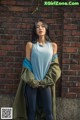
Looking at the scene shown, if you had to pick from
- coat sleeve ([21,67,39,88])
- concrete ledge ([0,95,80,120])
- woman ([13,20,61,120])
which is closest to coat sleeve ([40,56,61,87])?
woman ([13,20,61,120])

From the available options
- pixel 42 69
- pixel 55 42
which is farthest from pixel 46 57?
pixel 55 42

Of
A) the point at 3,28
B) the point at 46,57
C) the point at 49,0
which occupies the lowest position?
the point at 46,57

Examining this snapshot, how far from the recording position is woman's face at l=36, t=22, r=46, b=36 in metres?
5.91

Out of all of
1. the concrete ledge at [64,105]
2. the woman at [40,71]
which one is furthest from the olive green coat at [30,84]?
the concrete ledge at [64,105]

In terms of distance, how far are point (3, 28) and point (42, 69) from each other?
113 cm

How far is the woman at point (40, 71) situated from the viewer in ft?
19.2

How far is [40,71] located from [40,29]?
674 millimetres

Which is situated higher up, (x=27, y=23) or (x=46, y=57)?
(x=27, y=23)

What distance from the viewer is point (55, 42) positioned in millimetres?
6465

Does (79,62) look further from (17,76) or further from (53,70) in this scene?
(17,76)

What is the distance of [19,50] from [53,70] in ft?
2.84

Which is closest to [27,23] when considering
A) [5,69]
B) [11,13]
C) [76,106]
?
[11,13]

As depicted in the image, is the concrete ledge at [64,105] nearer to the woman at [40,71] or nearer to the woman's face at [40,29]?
the woman at [40,71]

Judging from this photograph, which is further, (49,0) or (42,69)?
(49,0)
